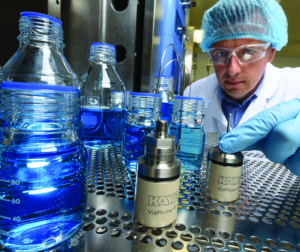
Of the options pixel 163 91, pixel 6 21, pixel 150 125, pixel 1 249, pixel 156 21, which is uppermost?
pixel 156 21

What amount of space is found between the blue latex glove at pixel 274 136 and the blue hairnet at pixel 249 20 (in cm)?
83

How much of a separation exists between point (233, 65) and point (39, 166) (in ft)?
3.82

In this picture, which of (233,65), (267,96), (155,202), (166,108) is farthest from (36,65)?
(267,96)

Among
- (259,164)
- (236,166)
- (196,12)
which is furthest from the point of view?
(196,12)

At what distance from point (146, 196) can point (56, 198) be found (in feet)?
0.41

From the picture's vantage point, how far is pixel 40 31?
0.38 meters

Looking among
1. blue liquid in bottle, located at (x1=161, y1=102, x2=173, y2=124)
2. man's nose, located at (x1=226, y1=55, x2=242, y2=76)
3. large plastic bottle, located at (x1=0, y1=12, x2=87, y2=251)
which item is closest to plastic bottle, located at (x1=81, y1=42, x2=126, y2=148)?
blue liquid in bottle, located at (x1=161, y1=102, x2=173, y2=124)

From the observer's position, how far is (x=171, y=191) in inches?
12.6

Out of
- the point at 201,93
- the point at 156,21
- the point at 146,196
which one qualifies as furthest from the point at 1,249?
the point at 201,93

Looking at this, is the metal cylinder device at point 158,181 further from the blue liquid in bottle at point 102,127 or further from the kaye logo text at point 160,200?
the blue liquid in bottle at point 102,127

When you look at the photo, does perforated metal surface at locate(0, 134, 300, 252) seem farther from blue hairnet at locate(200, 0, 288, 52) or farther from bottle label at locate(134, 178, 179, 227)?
blue hairnet at locate(200, 0, 288, 52)

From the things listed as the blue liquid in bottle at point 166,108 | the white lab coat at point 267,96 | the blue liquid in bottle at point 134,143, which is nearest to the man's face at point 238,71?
the white lab coat at point 267,96

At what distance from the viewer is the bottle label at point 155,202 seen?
0.31 metres

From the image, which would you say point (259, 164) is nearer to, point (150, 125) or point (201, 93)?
point (150, 125)
